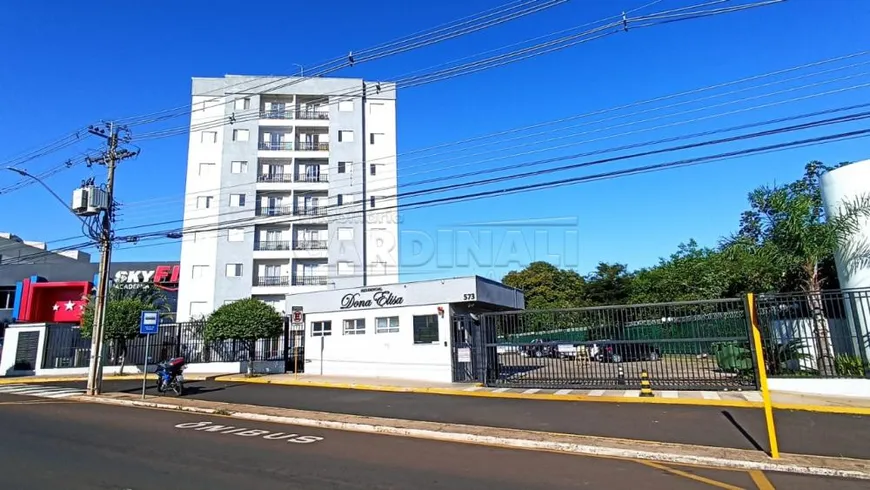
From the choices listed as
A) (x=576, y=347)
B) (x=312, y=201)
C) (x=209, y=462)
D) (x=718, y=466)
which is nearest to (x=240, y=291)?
(x=312, y=201)

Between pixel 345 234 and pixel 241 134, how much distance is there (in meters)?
13.7

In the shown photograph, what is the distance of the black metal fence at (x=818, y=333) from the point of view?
14117mm

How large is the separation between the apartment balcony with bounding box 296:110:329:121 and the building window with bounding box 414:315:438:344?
113ft

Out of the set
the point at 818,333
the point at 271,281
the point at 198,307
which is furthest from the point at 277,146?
the point at 818,333

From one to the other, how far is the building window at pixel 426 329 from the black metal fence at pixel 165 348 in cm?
765

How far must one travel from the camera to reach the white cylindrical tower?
14.1 m

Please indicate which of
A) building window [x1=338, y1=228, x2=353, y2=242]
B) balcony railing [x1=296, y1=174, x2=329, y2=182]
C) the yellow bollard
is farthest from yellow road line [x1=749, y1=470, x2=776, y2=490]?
balcony railing [x1=296, y1=174, x2=329, y2=182]

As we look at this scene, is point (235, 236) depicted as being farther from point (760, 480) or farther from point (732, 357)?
point (760, 480)

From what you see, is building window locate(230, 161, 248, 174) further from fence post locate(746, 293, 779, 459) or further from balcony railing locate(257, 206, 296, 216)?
fence post locate(746, 293, 779, 459)

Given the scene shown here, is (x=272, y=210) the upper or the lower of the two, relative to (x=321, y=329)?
upper

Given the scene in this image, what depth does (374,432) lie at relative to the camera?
10812mm

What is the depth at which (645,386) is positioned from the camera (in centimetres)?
1519

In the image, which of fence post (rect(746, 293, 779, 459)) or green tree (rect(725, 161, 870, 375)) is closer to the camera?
fence post (rect(746, 293, 779, 459))

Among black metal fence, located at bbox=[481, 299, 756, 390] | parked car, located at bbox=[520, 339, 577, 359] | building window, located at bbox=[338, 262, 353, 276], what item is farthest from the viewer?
building window, located at bbox=[338, 262, 353, 276]
